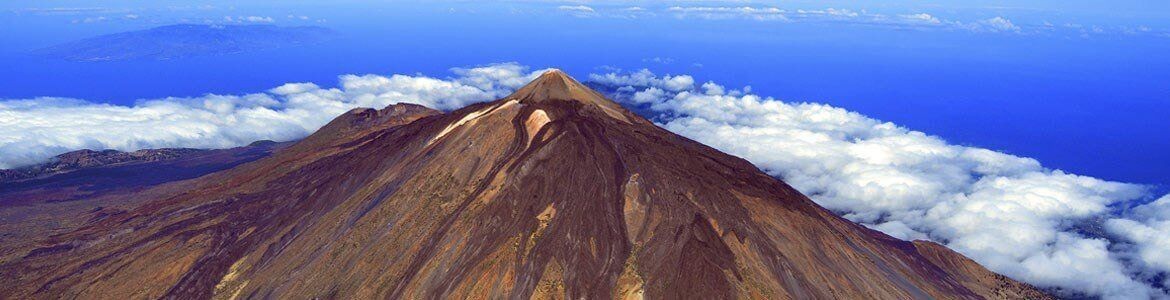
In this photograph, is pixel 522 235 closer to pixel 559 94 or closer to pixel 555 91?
pixel 559 94

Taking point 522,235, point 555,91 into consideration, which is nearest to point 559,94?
point 555,91

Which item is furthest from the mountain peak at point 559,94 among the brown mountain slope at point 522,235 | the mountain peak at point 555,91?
Answer: the brown mountain slope at point 522,235

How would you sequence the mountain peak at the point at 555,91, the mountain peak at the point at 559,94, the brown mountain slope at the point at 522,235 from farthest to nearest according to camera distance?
the mountain peak at the point at 555,91 → the mountain peak at the point at 559,94 → the brown mountain slope at the point at 522,235

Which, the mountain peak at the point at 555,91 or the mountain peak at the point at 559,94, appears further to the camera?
the mountain peak at the point at 555,91

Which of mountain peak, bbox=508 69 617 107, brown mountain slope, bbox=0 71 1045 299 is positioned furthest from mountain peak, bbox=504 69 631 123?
brown mountain slope, bbox=0 71 1045 299

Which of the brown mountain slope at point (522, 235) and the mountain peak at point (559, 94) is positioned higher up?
the mountain peak at point (559, 94)

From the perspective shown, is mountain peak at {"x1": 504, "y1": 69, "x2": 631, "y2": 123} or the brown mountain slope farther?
mountain peak at {"x1": 504, "y1": 69, "x2": 631, "y2": 123}

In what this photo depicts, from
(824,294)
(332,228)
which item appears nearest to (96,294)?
(332,228)

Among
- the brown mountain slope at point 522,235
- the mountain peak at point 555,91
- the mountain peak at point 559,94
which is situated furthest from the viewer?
the mountain peak at point 555,91

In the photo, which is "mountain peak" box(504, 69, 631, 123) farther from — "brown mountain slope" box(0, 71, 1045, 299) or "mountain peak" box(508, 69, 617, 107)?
"brown mountain slope" box(0, 71, 1045, 299)

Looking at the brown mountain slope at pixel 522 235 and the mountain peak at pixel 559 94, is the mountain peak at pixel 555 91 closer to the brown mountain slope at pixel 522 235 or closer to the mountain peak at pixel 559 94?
the mountain peak at pixel 559 94
